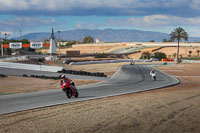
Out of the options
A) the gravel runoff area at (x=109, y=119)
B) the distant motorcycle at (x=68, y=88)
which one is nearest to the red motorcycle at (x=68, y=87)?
the distant motorcycle at (x=68, y=88)

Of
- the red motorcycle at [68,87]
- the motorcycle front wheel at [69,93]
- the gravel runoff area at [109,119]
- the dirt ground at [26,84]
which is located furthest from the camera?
the dirt ground at [26,84]

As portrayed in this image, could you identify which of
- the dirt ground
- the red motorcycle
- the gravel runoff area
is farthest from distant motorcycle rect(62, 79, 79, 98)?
the dirt ground

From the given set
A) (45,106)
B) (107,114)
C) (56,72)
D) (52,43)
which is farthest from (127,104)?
(52,43)

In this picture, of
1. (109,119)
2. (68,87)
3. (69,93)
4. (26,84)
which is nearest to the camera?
(109,119)

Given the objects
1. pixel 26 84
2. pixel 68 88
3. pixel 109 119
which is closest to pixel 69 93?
pixel 68 88

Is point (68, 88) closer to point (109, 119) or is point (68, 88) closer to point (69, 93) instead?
point (69, 93)

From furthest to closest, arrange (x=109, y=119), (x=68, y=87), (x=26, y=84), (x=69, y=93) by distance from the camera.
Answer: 1. (x=26, y=84)
2. (x=69, y=93)
3. (x=68, y=87)
4. (x=109, y=119)

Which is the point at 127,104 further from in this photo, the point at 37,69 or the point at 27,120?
the point at 37,69

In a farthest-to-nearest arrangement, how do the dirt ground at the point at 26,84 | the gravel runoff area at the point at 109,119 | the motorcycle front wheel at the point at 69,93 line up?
the dirt ground at the point at 26,84 < the motorcycle front wheel at the point at 69,93 < the gravel runoff area at the point at 109,119

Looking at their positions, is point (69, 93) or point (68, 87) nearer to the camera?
point (68, 87)

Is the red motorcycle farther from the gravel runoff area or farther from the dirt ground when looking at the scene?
the dirt ground

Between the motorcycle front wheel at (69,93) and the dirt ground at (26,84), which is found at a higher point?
the motorcycle front wheel at (69,93)

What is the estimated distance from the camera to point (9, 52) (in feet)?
342

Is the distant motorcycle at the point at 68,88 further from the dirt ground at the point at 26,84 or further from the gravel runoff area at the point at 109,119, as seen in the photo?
the dirt ground at the point at 26,84
